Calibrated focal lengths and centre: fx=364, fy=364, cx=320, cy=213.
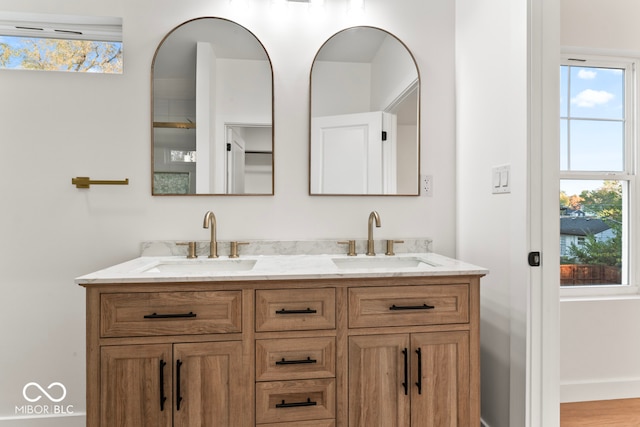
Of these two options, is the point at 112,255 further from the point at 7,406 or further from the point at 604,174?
the point at 604,174

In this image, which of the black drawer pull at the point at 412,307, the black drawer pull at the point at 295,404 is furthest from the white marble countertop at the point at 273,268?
the black drawer pull at the point at 295,404

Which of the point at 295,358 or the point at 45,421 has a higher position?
the point at 295,358

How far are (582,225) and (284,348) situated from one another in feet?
7.21

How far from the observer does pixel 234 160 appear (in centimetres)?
190

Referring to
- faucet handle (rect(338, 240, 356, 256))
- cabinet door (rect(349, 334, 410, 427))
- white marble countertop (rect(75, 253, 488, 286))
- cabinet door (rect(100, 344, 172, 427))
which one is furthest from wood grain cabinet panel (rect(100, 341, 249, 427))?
faucet handle (rect(338, 240, 356, 256))

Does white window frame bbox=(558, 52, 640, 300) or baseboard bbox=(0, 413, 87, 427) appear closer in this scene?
baseboard bbox=(0, 413, 87, 427)

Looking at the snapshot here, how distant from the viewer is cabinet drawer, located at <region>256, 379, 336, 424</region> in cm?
134

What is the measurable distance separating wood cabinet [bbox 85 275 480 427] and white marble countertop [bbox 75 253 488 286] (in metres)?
0.03

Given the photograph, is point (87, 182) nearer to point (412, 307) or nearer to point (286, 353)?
point (286, 353)

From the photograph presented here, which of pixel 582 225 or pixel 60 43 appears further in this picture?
pixel 582 225

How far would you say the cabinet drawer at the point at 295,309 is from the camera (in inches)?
53.1

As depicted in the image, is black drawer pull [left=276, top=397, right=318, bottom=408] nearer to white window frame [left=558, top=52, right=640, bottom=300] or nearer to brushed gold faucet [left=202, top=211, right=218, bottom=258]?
brushed gold faucet [left=202, top=211, right=218, bottom=258]

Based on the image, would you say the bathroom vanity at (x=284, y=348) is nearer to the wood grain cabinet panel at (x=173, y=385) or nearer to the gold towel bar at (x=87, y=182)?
the wood grain cabinet panel at (x=173, y=385)

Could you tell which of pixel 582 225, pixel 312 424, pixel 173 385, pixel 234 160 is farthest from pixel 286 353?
pixel 582 225
